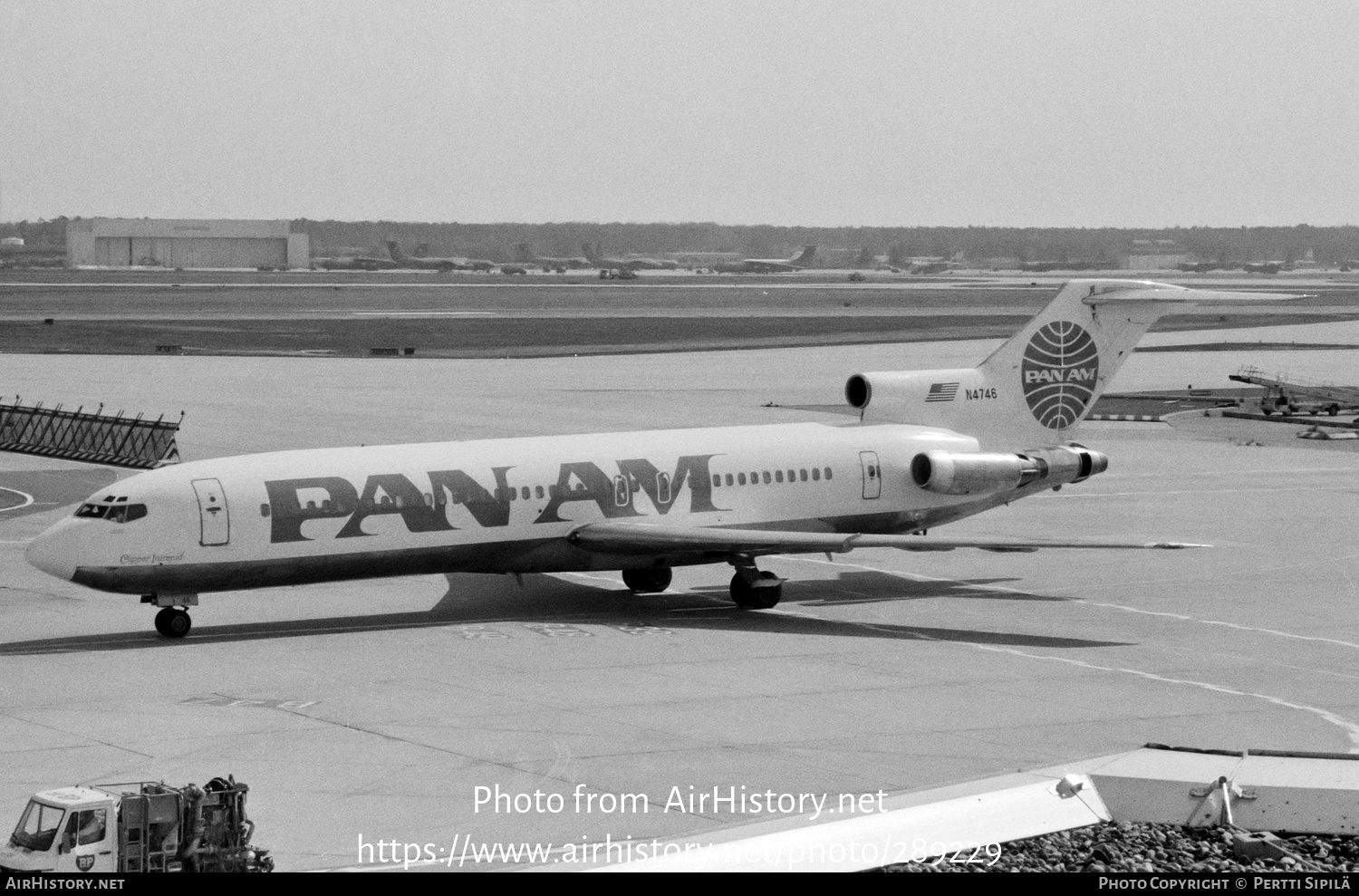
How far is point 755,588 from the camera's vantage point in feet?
115

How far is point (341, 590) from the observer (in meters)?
37.3

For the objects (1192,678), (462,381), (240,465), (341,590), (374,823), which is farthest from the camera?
(462,381)

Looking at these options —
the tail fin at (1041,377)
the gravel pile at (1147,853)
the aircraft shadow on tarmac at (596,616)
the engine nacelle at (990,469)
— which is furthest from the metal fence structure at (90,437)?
the gravel pile at (1147,853)

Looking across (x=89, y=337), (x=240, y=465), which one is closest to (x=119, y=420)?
(x=240, y=465)

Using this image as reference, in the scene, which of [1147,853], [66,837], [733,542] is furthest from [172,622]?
[1147,853]

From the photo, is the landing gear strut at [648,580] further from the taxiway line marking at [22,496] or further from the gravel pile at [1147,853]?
the gravel pile at [1147,853]

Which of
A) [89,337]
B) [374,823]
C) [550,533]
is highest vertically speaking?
[89,337]

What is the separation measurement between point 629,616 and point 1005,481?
896 centimetres

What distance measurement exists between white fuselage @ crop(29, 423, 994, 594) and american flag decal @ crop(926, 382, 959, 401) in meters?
0.74

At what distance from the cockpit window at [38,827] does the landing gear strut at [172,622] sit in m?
14.9

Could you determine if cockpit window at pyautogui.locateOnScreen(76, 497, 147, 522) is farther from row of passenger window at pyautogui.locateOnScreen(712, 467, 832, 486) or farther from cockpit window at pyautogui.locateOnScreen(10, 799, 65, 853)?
cockpit window at pyautogui.locateOnScreen(10, 799, 65, 853)

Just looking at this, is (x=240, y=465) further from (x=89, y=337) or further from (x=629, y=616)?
(x=89, y=337)

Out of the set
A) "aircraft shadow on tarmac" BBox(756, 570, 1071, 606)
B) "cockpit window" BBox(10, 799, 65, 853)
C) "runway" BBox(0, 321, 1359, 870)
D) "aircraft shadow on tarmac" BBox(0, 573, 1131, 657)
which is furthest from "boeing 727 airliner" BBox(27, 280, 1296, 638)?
"cockpit window" BBox(10, 799, 65, 853)

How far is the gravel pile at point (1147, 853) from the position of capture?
15.3m
